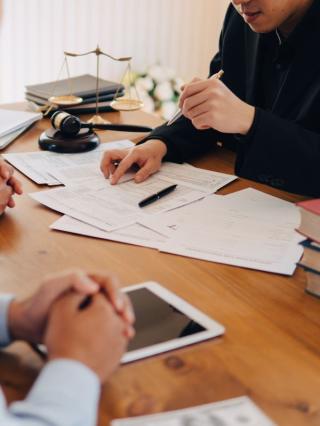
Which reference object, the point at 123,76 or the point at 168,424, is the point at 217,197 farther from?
the point at 123,76

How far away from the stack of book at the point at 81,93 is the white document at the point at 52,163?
370 mm

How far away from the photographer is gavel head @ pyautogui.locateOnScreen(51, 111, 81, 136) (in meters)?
1.61

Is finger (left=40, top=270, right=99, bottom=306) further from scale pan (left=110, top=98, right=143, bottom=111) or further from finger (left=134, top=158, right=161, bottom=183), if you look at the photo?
scale pan (left=110, top=98, right=143, bottom=111)

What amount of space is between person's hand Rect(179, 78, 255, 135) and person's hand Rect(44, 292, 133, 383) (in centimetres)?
68

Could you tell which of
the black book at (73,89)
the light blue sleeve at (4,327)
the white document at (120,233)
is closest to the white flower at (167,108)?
the black book at (73,89)

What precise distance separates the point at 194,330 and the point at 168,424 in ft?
0.65

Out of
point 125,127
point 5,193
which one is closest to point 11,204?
point 5,193

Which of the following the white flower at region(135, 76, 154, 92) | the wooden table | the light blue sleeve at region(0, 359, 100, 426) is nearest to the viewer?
the light blue sleeve at region(0, 359, 100, 426)

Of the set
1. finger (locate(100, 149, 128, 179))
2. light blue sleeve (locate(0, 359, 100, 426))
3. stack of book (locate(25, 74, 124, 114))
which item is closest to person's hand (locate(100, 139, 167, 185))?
finger (locate(100, 149, 128, 179))

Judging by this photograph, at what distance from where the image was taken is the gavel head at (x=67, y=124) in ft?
5.27

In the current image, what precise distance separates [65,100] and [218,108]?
693 millimetres

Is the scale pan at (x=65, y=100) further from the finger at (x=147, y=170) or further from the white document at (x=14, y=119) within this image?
the finger at (x=147, y=170)

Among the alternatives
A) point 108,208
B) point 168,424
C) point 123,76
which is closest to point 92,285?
point 168,424

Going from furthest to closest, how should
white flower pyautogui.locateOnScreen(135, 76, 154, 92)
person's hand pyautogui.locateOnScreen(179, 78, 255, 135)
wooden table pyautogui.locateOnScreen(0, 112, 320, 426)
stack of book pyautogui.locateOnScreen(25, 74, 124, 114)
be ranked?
white flower pyautogui.locateOnScreen(135, 76, 154, 92), stack of book pyautogui.locateOnScreen(25, 74, 124, 114), person's hand pyautogui.locateOnScreen(179, 78, 255, 135), wooden table pyautogui.locateOnScreen(0, 112, 320, 426)
